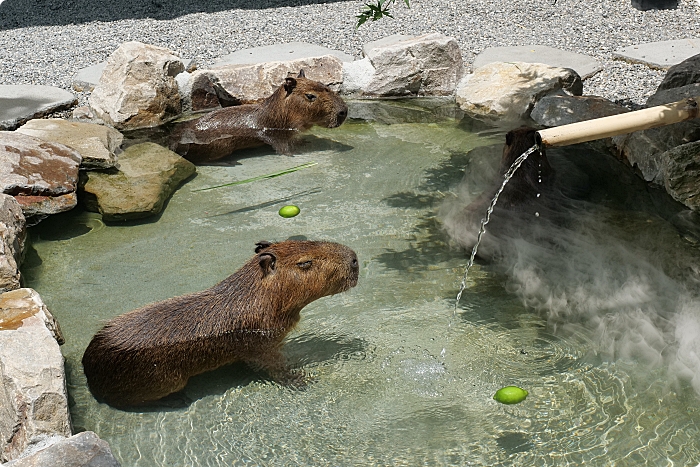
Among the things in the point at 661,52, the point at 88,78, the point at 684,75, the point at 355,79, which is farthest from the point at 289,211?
the point at 661,52

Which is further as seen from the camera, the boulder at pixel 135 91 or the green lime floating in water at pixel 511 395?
the boulder at pixel 135 91

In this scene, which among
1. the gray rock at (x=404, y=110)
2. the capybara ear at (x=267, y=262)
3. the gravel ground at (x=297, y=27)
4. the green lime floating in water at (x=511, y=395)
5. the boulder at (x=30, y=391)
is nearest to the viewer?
the boulder at (x=30, y=391)

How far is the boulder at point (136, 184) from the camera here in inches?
245

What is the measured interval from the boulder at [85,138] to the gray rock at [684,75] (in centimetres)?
531

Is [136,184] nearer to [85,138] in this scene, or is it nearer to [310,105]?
[85,138]

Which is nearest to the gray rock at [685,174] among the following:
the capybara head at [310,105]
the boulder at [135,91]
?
the capybara head at [310,105]

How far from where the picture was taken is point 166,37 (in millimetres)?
10875

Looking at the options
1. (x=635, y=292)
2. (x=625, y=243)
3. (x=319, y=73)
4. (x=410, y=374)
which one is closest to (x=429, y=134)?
(x=319, y=73)

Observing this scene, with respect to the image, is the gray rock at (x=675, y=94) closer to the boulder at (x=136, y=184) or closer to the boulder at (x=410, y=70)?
the boulder at (x=410, y=70)

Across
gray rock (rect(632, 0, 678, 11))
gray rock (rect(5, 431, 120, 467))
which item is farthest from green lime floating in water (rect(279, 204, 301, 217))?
gray rock (rect(632, 0, 678, 11))

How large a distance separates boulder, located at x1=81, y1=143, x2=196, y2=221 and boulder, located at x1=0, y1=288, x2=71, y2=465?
2.27m

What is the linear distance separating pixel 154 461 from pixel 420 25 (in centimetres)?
857

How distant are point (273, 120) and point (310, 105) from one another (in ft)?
1.40

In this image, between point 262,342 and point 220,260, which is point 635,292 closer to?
point 262,342
